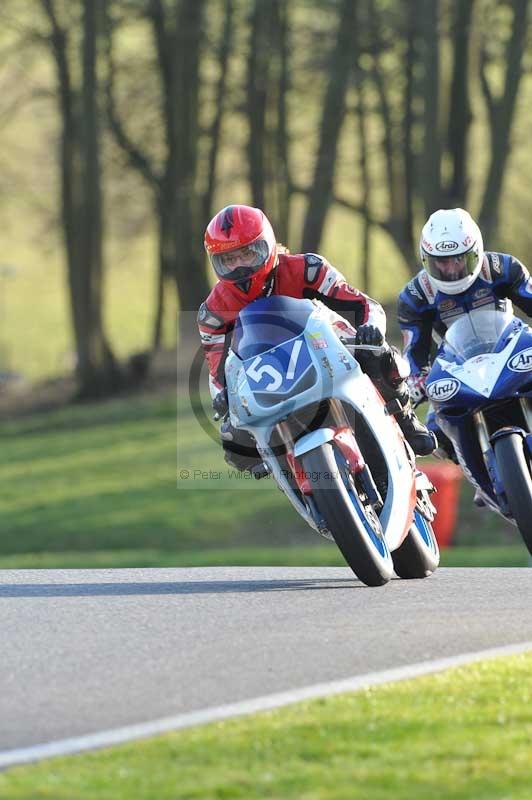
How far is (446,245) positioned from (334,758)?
16.5 feet

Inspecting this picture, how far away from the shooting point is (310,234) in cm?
3178

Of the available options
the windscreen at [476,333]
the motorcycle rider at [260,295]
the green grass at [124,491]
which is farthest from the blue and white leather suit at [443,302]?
the green grass at [124,491]

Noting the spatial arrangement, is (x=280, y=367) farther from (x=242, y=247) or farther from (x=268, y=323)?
(x=242, y=247)

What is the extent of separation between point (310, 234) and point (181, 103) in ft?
16.5

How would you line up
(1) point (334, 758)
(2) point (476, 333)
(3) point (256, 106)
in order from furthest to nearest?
(3) point (256, 106)
(2) point (476, 333)
(1) point (334, 758)

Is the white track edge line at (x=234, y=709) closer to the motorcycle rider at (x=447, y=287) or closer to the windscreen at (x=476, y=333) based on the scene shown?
the windscreen at (x=476, y=333)

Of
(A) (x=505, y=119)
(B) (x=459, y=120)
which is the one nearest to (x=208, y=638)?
(A) (x=505, y=119)

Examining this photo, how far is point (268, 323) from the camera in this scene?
28.0 feet

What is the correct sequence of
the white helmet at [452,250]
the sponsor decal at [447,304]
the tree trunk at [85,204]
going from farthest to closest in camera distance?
the tree trunk at [85,204] < the sponsor decal at [447,304] < the white helmet at [452,250]

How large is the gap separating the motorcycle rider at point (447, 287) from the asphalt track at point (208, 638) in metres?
1.40

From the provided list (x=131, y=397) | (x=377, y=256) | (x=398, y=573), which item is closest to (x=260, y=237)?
(x=398, y=573)

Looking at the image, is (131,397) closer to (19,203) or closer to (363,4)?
(363,4)

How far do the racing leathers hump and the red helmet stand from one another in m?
0.10

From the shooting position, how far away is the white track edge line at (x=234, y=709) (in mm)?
5406
